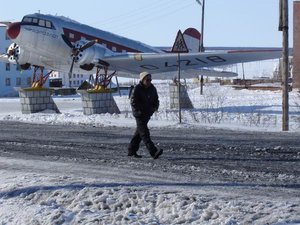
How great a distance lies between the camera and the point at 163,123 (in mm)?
21703

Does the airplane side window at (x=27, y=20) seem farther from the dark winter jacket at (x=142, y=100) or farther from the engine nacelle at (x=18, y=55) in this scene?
the dark winter jacket at (x=142, y=100)

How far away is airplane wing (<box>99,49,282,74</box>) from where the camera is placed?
3259cm

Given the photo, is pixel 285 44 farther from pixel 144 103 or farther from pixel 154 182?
pixel 154 182

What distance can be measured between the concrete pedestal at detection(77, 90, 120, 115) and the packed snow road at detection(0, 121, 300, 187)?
7517 mm

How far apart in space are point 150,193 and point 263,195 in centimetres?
164

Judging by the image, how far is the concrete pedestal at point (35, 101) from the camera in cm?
3027

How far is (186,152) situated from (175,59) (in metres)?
20.1

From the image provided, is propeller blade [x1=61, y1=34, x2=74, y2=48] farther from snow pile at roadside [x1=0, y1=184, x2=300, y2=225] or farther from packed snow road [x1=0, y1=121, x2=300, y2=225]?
snow pile at roadside [x1=0, y1=184, x2=300, y2=225]

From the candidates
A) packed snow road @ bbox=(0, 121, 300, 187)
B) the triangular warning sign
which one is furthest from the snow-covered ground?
the triangular warning sign

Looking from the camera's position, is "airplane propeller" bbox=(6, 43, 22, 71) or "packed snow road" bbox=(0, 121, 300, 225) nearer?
"packed snow road" bbox=(0, 121, 300, 225)

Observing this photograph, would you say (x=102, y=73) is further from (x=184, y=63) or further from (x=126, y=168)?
(x=126, y=168)

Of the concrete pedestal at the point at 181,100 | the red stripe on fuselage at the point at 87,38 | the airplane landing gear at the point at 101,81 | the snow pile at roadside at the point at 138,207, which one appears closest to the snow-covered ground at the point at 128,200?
the snow pile at roadside at the point at 138,207

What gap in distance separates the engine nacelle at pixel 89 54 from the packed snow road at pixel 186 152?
10.8m

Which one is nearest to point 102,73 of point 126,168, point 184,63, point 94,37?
point 94,37
